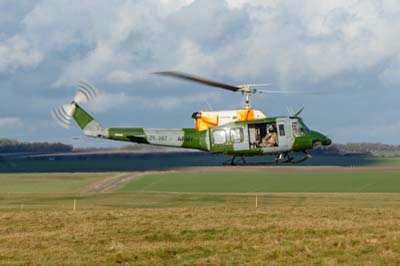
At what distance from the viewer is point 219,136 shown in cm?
4244

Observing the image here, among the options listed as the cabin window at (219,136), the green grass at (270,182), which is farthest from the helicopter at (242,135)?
the green grass at (270,182)

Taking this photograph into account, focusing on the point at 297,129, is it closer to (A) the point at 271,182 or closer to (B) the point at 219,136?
(B) the point at 219,136

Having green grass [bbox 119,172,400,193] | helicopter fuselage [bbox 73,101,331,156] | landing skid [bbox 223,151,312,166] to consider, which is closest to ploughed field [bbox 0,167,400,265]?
landing skid [bbox 223,151,312,166]

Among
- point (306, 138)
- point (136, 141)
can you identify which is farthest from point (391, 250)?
point (136, 141)

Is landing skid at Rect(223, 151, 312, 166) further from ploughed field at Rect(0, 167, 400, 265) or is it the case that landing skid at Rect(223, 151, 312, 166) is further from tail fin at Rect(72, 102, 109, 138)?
tail fin at Rect(72, 102, 109, 138)

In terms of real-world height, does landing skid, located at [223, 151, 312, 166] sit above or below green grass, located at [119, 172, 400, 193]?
above

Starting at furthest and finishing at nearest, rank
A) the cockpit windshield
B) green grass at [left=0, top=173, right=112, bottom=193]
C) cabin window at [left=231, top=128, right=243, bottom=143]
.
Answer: green grass at [left=0, top=173, right=112, bottom=193] → the cockpit windshield → cabin window at [left=231, top=128, right=243, bottom=143]

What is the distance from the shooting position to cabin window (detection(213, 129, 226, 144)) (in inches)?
1667

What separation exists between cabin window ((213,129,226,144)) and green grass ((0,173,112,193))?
60205 millimetres

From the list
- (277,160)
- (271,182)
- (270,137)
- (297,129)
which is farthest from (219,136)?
(271,182)

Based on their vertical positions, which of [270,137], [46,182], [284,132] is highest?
[284,132]

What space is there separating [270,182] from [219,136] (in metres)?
66.2

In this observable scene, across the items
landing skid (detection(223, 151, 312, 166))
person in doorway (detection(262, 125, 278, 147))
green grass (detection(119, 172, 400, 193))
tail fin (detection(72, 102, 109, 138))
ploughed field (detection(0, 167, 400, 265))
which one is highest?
tail fin (detection(72, 102, 109, 138))

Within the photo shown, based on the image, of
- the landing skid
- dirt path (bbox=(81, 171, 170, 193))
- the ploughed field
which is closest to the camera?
the ploughed field
